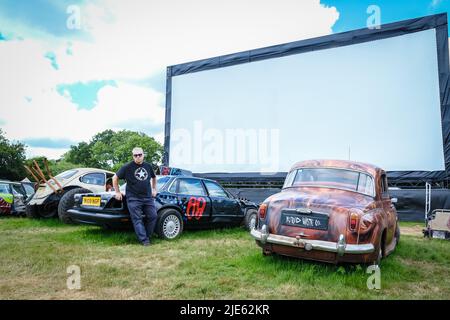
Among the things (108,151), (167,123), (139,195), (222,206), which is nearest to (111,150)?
(108,151)

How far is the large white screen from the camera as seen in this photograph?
10289 mm

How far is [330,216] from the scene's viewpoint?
3.92 metres

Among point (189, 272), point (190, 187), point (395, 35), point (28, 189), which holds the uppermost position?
point (395, 35)

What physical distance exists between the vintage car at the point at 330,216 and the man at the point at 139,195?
79.4 inches

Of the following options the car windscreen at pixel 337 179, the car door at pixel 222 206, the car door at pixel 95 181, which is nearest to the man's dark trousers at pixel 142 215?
the car door at pixel 222 206

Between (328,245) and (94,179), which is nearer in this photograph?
(328,245)

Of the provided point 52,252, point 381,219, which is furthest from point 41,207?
point 381,219

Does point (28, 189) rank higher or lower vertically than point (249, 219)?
higher

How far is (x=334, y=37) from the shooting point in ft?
38.7

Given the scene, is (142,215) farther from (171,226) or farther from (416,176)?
(416,176)

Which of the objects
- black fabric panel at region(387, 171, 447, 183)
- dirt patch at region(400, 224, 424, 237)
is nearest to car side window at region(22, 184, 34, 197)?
dirt patch at region(400, 224, 424, 237)

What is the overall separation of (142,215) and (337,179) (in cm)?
312

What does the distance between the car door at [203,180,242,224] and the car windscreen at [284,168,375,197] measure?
2348mm

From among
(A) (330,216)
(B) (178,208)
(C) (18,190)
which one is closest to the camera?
(A) (330,216)
